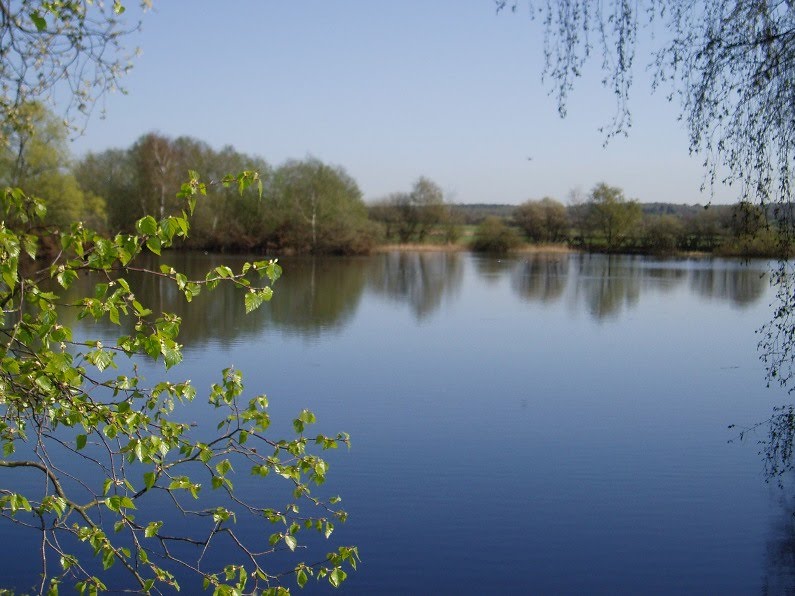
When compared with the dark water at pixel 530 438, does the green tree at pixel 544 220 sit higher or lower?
higher

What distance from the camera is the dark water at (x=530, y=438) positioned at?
548 centimetres

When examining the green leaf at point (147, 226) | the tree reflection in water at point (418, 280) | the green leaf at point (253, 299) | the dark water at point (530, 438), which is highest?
the green leaf at point (147, 226)

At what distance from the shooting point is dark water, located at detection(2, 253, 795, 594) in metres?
5.48

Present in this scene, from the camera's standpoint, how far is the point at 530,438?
26.8 ft

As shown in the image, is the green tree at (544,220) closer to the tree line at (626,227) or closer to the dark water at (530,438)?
the tree line at (626,227)

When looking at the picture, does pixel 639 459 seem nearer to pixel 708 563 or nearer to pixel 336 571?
pixel 708 563

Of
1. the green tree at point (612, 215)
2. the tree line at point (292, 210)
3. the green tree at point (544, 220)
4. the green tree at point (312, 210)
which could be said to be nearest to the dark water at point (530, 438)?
the tree line at point (292, 210)

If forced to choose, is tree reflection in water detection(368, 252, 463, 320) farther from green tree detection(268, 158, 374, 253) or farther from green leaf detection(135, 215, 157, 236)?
green leaf detection(135, 215, 157, 236)

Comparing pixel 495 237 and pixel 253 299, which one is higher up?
pixel 495 237

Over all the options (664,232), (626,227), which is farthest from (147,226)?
(626,227)

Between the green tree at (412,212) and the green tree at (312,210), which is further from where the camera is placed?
the green tree at (412,212)

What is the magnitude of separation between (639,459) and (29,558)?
5.05 m

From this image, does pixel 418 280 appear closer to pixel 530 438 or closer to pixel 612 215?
pixel 612 215

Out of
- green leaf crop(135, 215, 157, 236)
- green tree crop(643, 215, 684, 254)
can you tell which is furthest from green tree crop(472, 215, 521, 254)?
green leaf crop(135, 215, 157, 236)
